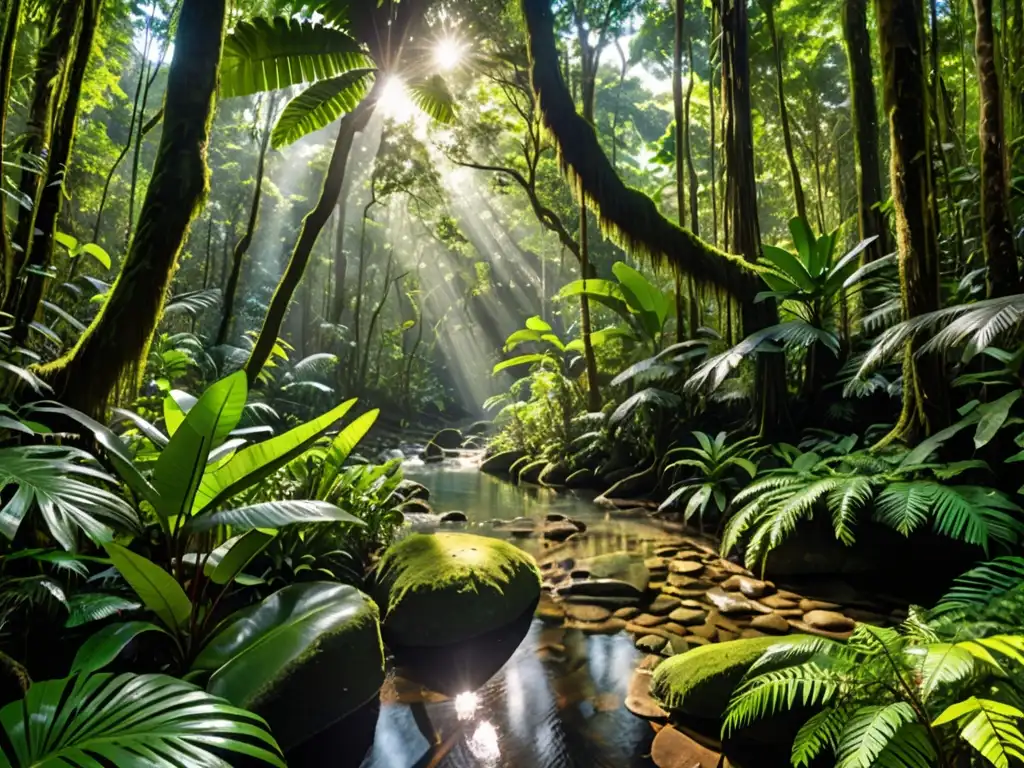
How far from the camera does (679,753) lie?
2053 millimetres

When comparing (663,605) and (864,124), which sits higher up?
(864,124)

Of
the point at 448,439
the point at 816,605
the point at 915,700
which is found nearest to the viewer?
the point at 915,700

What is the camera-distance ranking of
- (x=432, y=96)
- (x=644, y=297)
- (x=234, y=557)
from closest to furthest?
(x=234, y=557)
(x=432, y=96)
(x=644, y=297)

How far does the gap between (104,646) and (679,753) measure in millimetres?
2017

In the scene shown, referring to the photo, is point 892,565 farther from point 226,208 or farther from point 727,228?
point 226,208

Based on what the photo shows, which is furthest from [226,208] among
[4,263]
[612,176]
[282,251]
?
[4,263]

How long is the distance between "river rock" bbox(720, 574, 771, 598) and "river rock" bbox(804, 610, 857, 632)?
40 cm

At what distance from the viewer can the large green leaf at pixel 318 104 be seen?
17.4ft

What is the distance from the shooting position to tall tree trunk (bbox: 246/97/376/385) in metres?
4.01

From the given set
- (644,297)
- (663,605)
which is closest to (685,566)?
(663,605)

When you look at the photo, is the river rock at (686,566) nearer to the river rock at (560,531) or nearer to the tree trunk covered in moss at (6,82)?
the river rock at (560,531)

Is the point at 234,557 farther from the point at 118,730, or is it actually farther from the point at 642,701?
the point at 642,701

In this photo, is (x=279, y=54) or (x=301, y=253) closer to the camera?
(x=301, y=253)

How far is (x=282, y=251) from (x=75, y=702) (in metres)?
29.5
